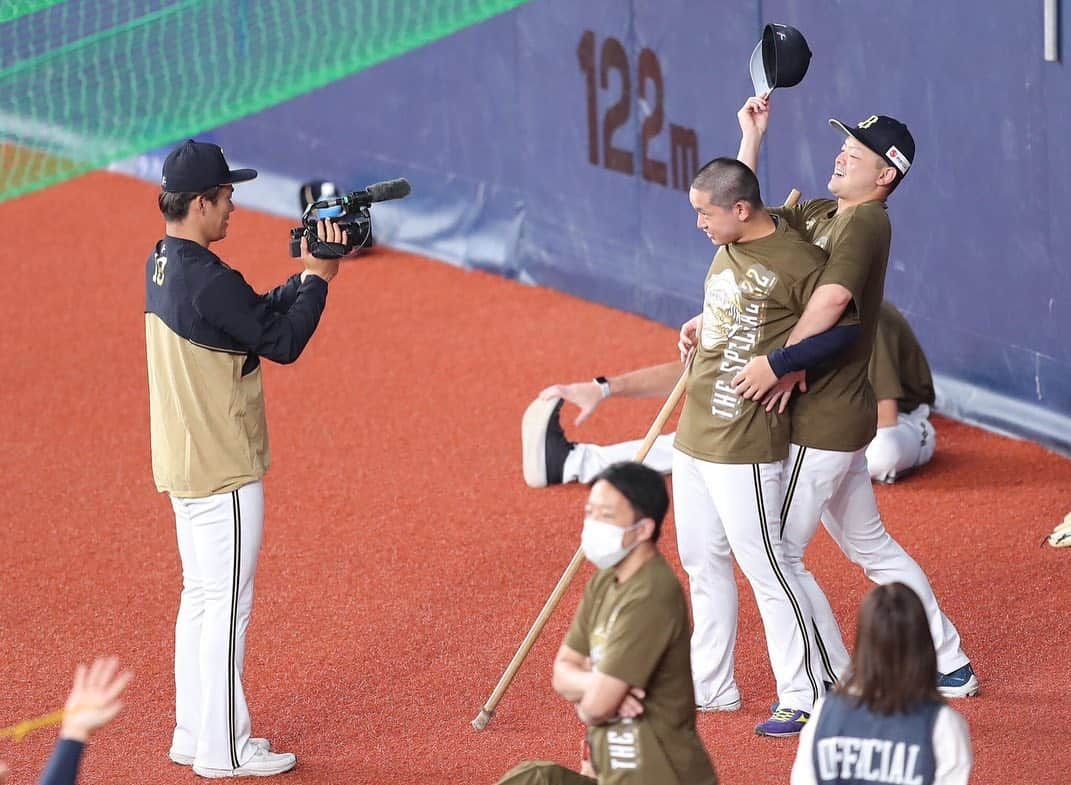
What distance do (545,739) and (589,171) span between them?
17.3ft

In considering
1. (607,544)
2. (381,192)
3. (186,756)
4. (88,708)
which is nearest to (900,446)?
(381,192)

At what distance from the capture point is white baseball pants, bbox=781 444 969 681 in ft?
16.8

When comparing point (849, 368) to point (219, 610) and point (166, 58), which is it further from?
point (166, 58)

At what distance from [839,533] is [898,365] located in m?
1.99

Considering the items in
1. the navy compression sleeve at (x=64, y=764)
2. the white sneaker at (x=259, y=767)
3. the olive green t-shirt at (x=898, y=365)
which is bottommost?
the white sneaker at (x=259, y=767)

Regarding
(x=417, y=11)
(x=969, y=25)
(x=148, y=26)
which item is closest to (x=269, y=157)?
(x=148, y=26)

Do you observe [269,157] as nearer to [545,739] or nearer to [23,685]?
[23,685]

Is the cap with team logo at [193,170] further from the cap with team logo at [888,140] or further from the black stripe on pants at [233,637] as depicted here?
the cap with team logo at [888,140]

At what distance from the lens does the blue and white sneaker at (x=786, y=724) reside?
203 inches

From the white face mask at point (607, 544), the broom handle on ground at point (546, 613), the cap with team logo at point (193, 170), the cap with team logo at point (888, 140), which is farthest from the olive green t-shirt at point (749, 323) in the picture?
the cap with team logo at point (193, 170)

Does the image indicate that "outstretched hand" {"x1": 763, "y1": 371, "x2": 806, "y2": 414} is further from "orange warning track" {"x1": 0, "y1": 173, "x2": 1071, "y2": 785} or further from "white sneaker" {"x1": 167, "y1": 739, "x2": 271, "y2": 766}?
"white sneaker" {"x1": 167, "y1": 739, "x2": 271, "y2": 766}

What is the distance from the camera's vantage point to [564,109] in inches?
395

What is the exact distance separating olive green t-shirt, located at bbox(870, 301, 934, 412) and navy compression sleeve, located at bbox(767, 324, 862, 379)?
215cm

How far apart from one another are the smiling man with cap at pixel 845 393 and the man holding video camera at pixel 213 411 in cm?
142
